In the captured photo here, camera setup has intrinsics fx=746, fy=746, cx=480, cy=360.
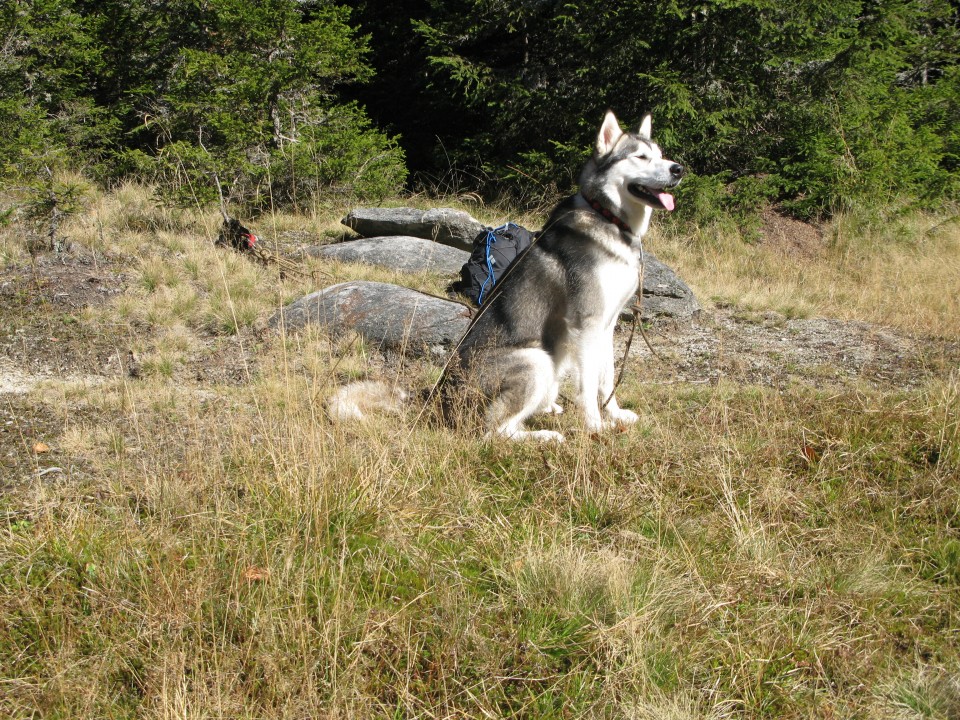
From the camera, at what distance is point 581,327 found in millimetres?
4656

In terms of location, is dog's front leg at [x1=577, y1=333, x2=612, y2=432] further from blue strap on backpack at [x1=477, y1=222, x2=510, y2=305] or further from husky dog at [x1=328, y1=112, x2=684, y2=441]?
blue strap on backpack at [x1=477, y1=222, x2=510, y2=305]

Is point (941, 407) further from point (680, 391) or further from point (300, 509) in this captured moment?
point (300, 509)

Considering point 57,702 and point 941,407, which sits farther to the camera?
point 941,407

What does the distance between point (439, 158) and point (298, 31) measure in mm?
3303

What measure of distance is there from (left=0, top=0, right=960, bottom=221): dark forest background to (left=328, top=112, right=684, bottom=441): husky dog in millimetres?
5551

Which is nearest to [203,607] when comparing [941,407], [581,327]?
[581,327]

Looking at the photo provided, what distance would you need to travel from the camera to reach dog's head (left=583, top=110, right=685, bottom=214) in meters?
4.73

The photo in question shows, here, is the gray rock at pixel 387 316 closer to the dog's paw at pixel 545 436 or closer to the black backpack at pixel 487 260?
the black backpack at pixel 487 260

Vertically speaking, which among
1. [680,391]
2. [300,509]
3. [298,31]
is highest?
[298,31]

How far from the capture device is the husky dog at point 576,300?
4535mm

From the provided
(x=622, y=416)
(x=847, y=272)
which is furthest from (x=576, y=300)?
(x=847, y=272)

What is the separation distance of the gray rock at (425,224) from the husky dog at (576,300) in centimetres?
472

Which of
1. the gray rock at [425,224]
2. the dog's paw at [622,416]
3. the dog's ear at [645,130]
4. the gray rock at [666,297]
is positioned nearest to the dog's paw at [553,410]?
the dog's paw at [622,416]

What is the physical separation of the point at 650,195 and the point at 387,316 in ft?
A: 8.94
